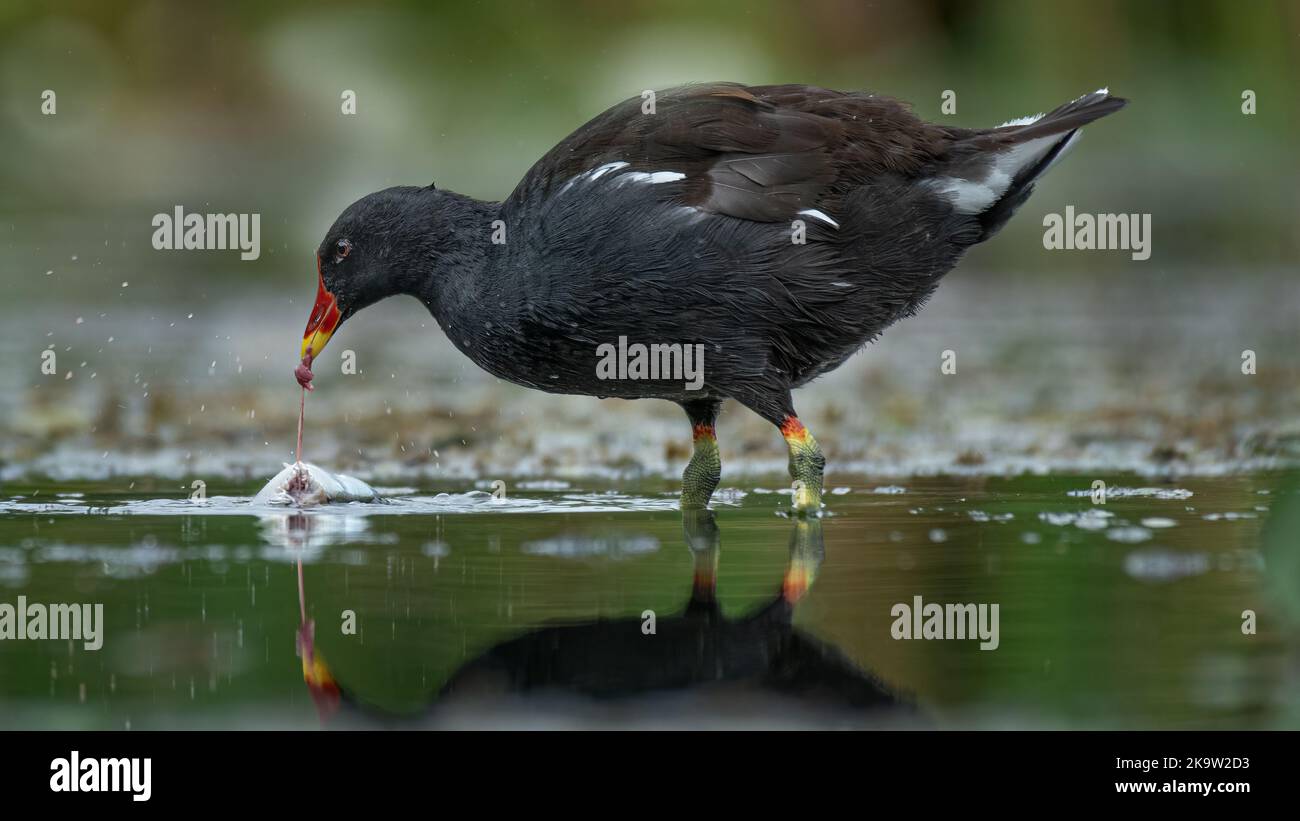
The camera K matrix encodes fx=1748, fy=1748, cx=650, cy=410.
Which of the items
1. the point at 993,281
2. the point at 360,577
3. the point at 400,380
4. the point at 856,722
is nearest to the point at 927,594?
the point at 856,722

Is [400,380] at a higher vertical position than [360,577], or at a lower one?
higher

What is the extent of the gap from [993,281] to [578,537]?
9.44 meters

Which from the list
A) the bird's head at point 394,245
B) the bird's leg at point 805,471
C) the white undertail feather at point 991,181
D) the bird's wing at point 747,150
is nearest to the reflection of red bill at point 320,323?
the bird's head at point 394,245

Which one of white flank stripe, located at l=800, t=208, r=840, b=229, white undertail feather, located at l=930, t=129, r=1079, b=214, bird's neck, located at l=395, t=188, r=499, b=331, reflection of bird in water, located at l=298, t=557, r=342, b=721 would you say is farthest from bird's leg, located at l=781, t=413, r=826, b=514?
reflection of bird in water, located at l=298, t=557, r=342, b=721

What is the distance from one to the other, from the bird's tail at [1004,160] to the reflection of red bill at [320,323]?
224 centimetres

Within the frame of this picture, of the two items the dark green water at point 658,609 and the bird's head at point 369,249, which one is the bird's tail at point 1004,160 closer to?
the dark green water at point 658,609

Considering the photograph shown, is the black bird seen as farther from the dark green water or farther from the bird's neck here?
the dark green water

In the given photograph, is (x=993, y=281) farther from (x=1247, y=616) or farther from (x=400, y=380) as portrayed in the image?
(x=1247, y=616)

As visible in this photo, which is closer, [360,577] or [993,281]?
[360,577]

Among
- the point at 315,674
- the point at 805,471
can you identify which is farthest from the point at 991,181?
the point at 315,674

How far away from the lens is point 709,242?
233 inches

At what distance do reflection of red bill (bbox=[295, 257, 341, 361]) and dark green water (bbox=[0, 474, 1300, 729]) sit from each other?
650mm

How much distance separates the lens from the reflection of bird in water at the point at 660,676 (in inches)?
130

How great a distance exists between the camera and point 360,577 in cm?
471
